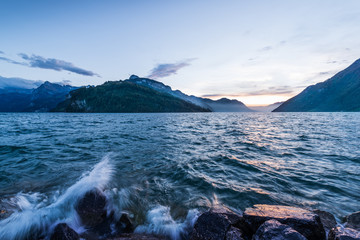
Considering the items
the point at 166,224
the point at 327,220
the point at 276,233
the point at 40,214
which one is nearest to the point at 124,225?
the point at 166,224

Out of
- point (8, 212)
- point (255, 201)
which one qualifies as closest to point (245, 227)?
point (255, 201)

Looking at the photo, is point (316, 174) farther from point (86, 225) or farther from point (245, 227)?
point (86, 225)

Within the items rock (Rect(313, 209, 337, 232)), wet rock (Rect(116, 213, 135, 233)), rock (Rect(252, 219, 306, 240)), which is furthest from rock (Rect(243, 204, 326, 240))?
wet rock (Rect(116, 213, 135, 233))

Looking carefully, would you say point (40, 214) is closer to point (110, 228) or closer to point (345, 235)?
point (110, 228)

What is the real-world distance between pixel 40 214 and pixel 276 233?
795cm

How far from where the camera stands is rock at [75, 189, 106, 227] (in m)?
5.85

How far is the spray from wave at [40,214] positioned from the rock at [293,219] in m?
5.65

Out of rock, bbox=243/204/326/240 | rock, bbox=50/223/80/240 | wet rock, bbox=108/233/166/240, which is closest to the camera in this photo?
rock, bbox=243/204/326/240

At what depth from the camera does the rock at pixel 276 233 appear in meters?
3.59

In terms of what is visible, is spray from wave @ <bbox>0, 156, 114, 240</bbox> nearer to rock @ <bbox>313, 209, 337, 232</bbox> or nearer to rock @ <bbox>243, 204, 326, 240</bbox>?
rock @ <bbox>243, 204, 326, 240</bbox>

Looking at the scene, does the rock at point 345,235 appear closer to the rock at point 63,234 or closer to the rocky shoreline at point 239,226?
the rocky shoreline at point 239,226

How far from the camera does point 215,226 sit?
4.67m

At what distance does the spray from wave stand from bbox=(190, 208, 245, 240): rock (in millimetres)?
3984

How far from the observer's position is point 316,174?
32.0 feet
